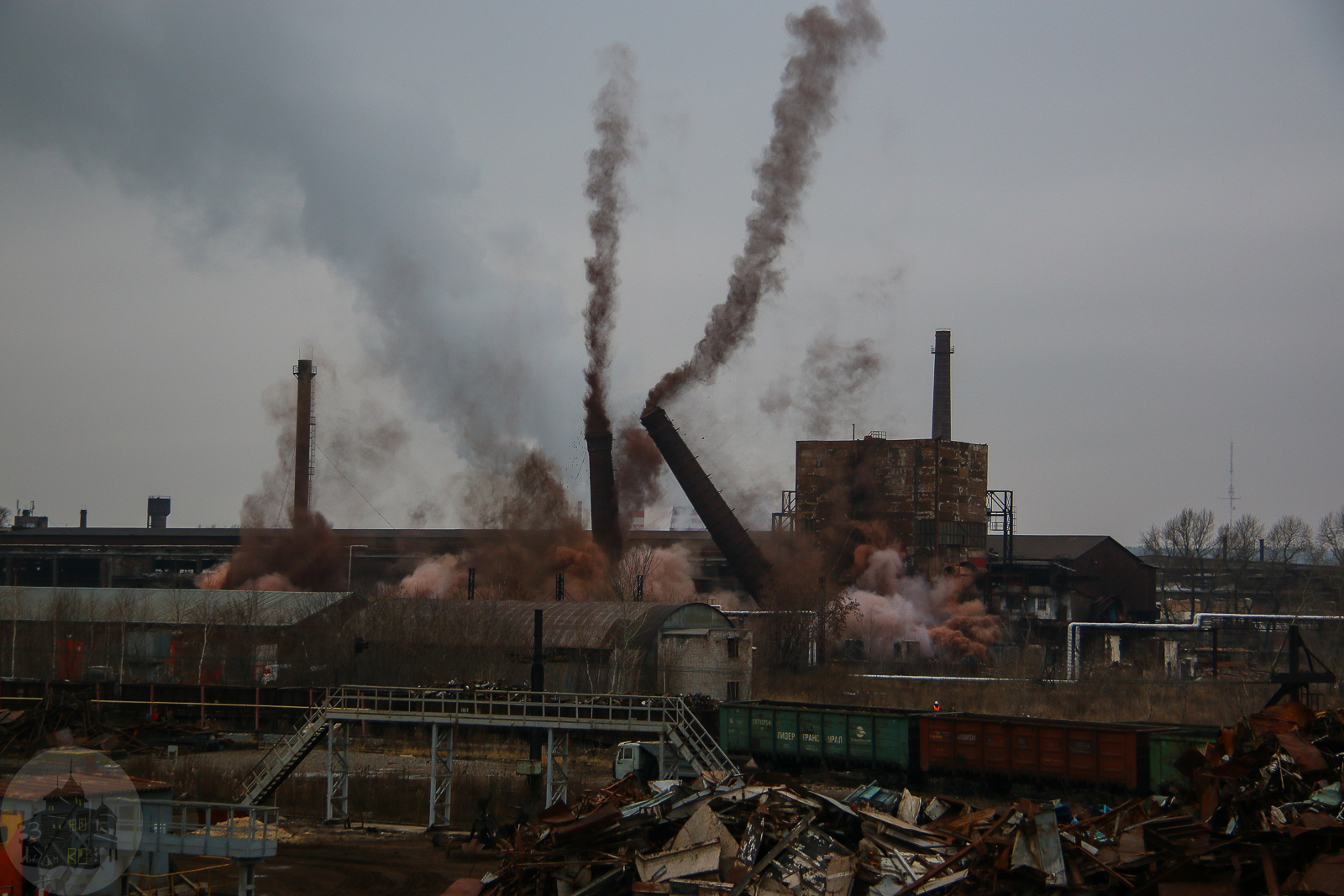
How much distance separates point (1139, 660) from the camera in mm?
69500

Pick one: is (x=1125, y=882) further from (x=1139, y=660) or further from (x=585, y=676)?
(x=1139, y=660)

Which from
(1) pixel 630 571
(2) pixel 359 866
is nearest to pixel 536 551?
(1) pixel 630 571

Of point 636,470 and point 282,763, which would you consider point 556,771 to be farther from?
point 636,470

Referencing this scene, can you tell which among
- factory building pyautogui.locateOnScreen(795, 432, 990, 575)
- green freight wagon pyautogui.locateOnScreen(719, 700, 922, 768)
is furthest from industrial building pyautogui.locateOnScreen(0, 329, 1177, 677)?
green freight wagon pyautogui.locateOnScreen(719, 700, 922, 768)

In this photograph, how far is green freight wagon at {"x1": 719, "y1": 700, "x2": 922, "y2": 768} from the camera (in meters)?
33.9

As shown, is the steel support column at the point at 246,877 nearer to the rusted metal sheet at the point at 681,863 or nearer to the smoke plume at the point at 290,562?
the rusted metal sheet at the point at 681,863

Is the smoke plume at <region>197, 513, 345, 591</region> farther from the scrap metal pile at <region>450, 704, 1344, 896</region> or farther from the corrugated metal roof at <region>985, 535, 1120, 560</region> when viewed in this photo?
the scrap metal pile at <region>450, 704, 1344, 896</region>

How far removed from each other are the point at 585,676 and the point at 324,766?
36.9 ft

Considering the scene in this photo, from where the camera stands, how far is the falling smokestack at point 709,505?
58594 mm

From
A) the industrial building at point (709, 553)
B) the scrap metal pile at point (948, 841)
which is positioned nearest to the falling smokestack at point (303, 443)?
the industrial building at point (709, 553)

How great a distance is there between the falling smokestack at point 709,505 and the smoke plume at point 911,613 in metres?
7.71

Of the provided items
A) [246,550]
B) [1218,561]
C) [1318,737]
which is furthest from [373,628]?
[1218,561]

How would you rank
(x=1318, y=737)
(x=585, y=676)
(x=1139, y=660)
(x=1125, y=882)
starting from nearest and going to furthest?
(x=1125, y=882) < (x=1318, y=737) < (x=585, y=676) < (x=1139, y=660)

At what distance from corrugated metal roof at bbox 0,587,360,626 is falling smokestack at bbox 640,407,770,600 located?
18.1 m
